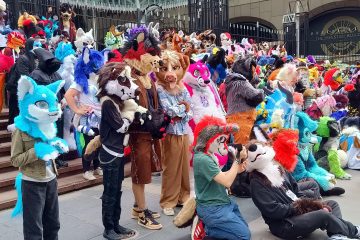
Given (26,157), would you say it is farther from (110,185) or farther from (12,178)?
(12,178)

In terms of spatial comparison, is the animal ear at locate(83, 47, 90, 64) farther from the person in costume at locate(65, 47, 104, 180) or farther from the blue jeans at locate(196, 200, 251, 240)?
the blue jeans at locate(196, 200, 251, 240)

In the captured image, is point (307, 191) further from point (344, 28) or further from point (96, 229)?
point (344, 28)

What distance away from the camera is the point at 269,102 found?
19.6 feet

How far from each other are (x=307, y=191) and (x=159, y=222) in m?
1.82

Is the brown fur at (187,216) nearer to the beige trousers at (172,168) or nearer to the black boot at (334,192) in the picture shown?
the beige trousers at (172,168)

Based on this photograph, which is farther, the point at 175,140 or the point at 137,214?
the point at 175,140

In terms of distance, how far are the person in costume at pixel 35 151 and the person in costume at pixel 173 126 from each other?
5.42 feet

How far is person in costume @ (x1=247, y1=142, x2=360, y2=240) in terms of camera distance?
156 inches

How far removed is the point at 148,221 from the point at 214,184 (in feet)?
3.45

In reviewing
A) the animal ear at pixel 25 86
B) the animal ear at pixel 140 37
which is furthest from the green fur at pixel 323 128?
the animal ear at pixel 25 86

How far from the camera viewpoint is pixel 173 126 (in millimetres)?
4852

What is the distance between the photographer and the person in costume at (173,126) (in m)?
4.81

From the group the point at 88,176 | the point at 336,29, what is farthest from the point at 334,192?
the point at 336,29

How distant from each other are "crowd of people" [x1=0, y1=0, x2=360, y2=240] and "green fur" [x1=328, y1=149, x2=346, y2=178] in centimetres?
2
